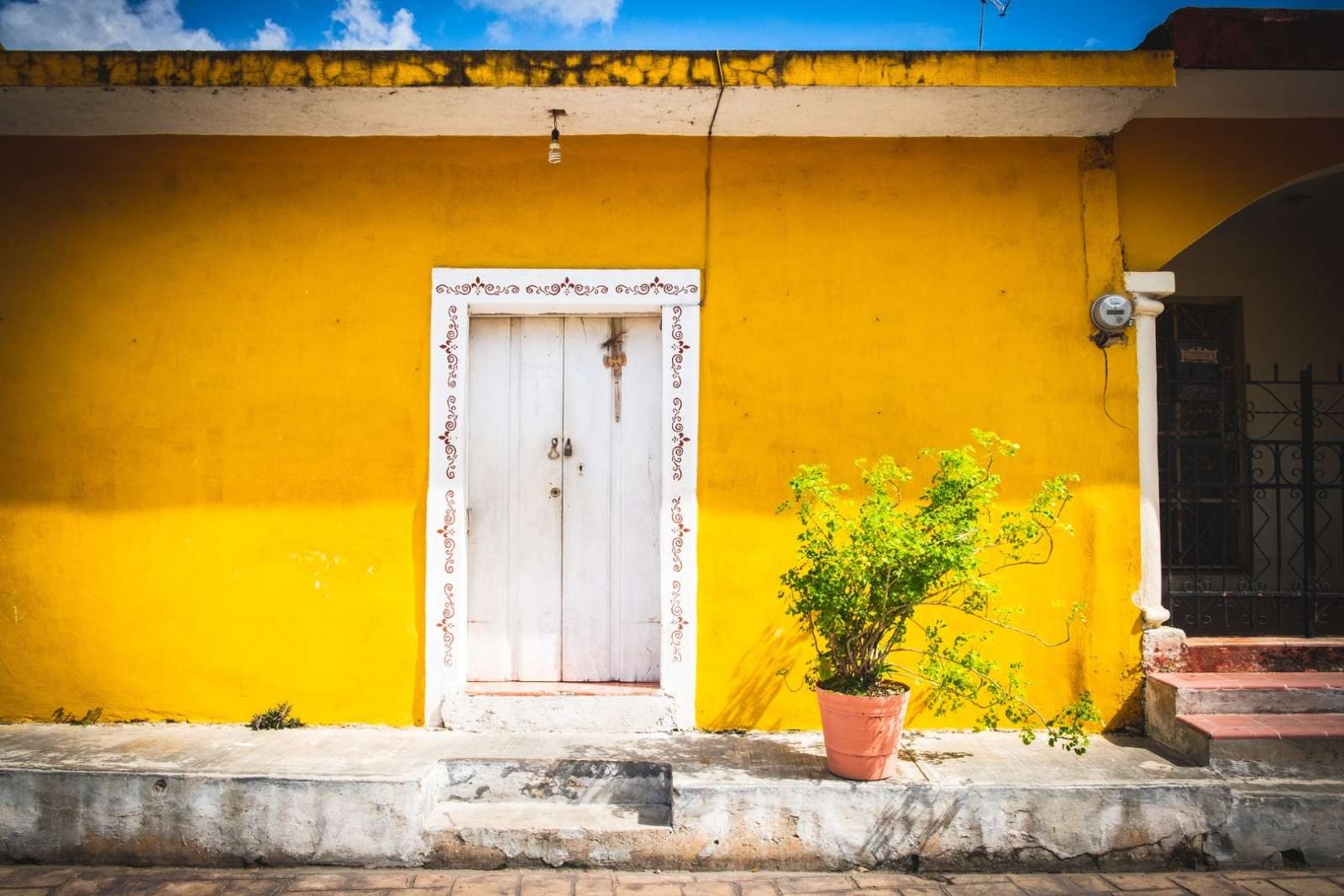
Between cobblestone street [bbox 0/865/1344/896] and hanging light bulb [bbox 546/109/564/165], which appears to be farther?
hanging light bulb [bbox 546/109/564/165]

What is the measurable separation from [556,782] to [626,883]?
2.18 ft

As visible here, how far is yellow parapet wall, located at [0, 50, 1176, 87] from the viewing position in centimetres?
429

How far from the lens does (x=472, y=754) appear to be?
13.9ft

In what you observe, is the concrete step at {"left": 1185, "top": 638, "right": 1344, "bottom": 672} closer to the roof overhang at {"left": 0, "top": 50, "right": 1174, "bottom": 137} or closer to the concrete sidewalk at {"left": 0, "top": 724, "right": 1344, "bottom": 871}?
the concrete sidewalk at {"left": 0, "top": 724, "right": 1344, "bottom": 871}

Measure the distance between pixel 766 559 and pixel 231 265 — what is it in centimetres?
331

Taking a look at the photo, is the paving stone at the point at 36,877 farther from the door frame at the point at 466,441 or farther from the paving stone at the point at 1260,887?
the paving stone at the point at 1260,887

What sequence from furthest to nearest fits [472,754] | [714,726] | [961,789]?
[714,726] < [472,754] < [961,789]

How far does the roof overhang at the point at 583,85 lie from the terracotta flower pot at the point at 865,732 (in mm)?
2896

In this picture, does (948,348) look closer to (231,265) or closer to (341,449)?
(341,449)

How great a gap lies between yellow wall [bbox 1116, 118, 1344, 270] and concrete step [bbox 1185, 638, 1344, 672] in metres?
2.06

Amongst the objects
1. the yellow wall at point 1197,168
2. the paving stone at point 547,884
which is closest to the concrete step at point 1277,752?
the yellow wall at point 1197,168

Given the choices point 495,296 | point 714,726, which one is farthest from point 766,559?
point 495,296

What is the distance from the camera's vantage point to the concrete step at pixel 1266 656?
466cm

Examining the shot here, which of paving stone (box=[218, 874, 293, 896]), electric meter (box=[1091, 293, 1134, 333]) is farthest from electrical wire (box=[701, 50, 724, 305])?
paving stone (box=[218, 874, 293, 896])
